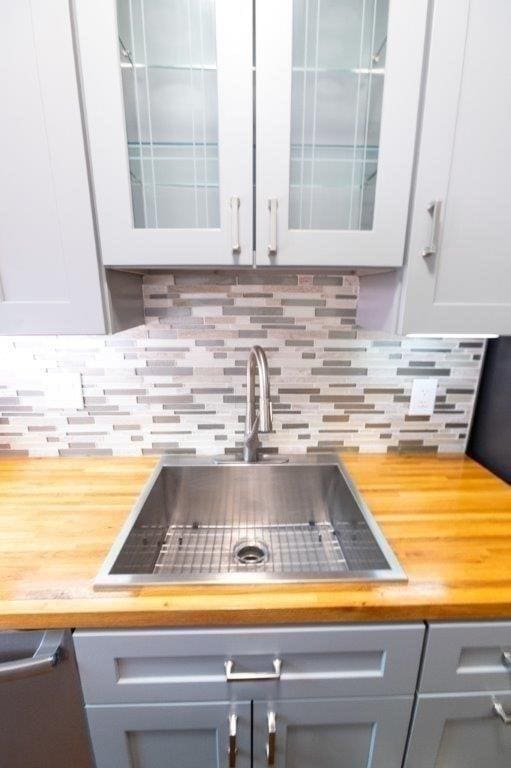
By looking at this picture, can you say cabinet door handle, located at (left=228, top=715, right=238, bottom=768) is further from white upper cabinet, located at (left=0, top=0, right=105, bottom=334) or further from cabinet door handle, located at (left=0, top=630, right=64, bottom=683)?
white upper cabinet, located at (left=0, top=0, right=105, bottom=334)

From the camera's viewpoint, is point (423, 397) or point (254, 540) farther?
point (423, 397)

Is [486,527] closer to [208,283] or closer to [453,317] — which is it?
[453,317]

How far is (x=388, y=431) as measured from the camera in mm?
1232

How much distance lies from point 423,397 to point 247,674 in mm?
948

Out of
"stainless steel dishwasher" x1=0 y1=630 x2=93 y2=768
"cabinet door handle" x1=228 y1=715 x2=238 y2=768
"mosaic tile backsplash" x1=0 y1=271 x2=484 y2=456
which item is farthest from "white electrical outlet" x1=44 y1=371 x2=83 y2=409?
"cabinet door handle" x1=228 y1=715 x2=238 y2=768

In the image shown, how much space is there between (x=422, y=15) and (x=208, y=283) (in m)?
0.75

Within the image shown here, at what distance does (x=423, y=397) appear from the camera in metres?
1.20

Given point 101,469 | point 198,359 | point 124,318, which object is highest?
point 124,318

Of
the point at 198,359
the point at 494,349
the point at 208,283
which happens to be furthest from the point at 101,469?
the point at 494,349

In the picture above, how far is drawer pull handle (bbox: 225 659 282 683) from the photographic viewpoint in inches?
26.7

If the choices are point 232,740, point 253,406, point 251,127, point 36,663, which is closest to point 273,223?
point 251,127

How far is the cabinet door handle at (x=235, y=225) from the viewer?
0.75m

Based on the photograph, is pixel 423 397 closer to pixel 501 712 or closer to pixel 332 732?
pixel 501 712

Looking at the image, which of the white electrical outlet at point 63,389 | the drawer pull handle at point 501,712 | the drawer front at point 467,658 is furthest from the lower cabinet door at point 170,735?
the white electrical outlet at point 63,389
